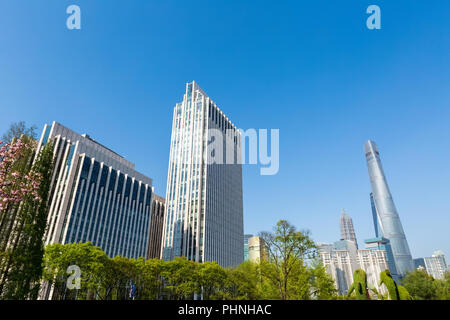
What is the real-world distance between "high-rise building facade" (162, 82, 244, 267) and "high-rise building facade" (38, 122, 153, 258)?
13605mm

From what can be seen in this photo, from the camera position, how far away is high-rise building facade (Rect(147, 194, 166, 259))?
11599 cm

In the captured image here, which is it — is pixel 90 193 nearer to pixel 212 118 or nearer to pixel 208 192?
pixel 208 192

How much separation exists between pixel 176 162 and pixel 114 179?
30.0m

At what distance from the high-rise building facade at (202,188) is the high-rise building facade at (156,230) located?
30.7ft

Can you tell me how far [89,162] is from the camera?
9244 cm

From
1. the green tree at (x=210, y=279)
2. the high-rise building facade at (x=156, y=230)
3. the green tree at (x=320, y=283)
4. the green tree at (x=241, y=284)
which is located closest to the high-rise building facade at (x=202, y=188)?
the high-rise building facade at (x=156, y=230)

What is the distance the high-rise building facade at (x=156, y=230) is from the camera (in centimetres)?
11599

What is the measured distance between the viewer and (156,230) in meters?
122

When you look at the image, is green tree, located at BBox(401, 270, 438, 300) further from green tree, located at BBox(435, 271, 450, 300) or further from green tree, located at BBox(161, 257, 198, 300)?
green tree, located at BBox(161, 257, 198, 300)

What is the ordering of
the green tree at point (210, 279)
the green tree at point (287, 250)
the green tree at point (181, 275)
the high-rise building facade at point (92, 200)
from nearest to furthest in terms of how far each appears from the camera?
the green tree at point (287, 250), the green tree at point (181, 275), the green tree at point (210, 279), the high-rise building facade at point (92, 200)

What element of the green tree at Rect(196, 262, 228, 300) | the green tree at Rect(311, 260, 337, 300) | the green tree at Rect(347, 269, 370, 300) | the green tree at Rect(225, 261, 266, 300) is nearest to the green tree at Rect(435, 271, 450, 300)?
the green tree at Rect(311, 260, 337, 300)

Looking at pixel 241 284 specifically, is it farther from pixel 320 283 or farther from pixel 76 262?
pixel 76 262

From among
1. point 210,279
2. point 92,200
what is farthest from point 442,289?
point 92,200

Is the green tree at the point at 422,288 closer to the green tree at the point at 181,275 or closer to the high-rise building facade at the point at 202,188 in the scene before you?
the green tree at the point at 181,275
